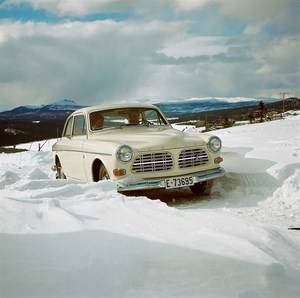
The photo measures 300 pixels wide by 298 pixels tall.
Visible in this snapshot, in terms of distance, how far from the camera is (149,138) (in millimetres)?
6340

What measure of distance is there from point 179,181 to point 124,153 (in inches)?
32.0

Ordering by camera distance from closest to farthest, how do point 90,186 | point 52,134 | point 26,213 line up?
point 26,213
point 90,186
point 52,134

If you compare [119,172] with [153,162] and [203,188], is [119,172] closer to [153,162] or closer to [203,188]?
[153,162]

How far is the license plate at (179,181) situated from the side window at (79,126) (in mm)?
1854

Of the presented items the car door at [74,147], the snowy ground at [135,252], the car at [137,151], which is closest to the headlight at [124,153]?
the car at [137,151]

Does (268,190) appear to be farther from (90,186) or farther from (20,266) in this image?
(20,266)

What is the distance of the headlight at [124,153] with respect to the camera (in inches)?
235

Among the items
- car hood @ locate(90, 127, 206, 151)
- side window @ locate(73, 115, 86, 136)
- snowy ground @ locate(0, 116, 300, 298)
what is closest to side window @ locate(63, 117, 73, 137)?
side window @ locate(73, 115, 86, 136)

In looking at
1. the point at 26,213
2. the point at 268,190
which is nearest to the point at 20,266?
the point at 26,213

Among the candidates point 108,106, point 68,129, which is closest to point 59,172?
point 68,129

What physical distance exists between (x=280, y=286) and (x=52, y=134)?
41823 mm

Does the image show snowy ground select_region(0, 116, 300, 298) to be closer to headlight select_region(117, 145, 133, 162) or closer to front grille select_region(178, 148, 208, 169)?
headlight select_region(117, 145, 133, 162)

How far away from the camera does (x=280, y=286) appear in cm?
272

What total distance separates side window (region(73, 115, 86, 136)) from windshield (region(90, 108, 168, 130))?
0.68ft
